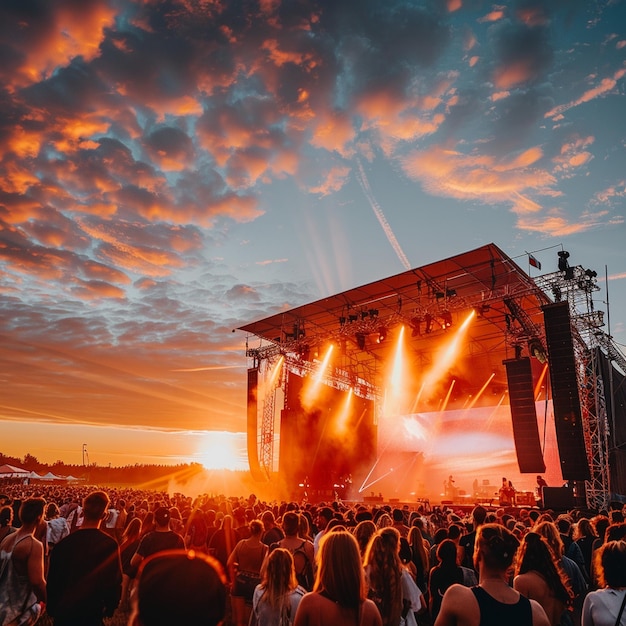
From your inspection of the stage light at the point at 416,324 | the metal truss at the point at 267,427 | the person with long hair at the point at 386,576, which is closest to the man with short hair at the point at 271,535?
the person with long hair at the point at 386,576

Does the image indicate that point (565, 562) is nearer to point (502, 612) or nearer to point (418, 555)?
point (418, 555)

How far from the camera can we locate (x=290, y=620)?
10.7ft

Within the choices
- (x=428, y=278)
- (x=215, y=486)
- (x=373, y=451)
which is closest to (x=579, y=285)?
(x=428, y=278)

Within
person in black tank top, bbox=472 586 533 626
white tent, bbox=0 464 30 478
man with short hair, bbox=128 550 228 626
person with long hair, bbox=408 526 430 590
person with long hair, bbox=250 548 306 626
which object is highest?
man with short hair, bbox=128 550 228 626

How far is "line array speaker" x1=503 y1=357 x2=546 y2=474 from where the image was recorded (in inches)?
596

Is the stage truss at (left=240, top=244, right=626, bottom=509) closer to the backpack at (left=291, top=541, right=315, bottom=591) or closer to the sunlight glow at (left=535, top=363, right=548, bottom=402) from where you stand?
the sunlight glow at (left=535, top=363, right=548, bottom=402)

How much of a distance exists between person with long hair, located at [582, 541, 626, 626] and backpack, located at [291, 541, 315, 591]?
2.39 metres

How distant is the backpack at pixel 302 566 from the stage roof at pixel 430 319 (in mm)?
13058

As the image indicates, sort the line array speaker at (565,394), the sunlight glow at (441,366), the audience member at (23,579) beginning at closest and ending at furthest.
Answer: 1. the audience member at (23,579)
2. the line array speaker at (565,394)
3. the sunlight glow at (441,366)

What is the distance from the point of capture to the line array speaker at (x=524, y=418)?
1514 cm

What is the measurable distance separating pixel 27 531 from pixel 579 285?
14.7m

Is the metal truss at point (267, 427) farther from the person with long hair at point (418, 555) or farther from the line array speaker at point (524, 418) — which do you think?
the person with long hair at point (418, 555)

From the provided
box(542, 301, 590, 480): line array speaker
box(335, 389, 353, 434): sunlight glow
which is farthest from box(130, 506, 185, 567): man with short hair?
box(335, 389, 353, 434): sunlight glow

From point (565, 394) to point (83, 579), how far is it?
13526mm
